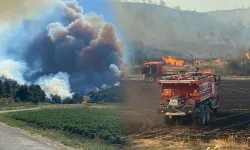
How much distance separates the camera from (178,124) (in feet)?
67.5

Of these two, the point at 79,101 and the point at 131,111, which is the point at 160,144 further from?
the point at 79,101

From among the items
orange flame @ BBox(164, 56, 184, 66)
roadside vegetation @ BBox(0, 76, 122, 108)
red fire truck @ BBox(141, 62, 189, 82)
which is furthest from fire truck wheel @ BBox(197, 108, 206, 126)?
roadside vegetation @ BBox(0, 76, 122, 108)

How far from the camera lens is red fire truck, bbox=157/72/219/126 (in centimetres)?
1980

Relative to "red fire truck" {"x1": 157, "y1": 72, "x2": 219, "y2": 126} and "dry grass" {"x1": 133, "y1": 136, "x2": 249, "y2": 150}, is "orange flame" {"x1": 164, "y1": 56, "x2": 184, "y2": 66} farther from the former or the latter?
"dry grass" {"x1": 133, "y1": 136, "x2": 249, "y2": 150}

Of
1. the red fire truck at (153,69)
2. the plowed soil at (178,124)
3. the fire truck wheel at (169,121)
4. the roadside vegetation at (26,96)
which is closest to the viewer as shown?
the plowed soil at (178,124)

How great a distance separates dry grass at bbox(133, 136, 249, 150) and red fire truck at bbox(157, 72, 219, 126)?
11.3ft

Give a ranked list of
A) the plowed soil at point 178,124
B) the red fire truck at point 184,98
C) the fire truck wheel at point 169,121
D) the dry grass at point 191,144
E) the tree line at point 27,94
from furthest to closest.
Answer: the tree line at point 27,94, the fire truck wheel at point 169,121, the red fire truck at point 184,98, the plowed soil at point 178,124, the dry grass at point 191,144

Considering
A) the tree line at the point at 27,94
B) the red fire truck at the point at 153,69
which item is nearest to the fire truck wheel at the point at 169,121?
Answer: the red fire truck at the point at 153,69

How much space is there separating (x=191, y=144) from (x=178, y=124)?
5061 millimetres

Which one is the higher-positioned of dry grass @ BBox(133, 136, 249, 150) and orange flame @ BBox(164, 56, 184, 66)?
orange flame @ BBox(164, 56, 184, 66)

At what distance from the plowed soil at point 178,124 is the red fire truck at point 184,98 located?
65 centimetres

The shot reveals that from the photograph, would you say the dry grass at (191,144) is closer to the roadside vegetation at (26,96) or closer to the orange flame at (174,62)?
the orange flame at (174,62)

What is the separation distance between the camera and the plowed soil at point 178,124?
58.5 ft

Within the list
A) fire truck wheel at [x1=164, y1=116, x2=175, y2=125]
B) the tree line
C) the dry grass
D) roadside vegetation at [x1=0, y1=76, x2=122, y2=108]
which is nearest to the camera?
the dry grass
